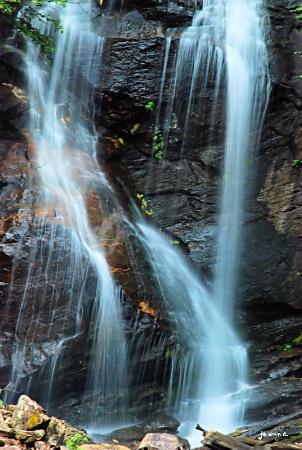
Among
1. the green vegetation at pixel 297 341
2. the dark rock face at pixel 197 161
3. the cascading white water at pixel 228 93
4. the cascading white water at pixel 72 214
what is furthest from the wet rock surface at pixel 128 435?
the cascading white water at pixel 228 93

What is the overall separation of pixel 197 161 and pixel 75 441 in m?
6.68

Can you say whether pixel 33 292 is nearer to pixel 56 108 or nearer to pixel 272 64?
pixel 56 108

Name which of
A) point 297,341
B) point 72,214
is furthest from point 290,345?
point 72,214

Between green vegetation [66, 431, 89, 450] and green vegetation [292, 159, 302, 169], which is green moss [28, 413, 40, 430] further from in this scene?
green vegetation [292, 159, 302, 169]

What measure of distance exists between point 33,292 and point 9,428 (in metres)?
2.52

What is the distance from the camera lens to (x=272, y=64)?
33.3ft

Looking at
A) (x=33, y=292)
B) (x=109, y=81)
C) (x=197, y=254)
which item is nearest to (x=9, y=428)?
(x=33, y=292)

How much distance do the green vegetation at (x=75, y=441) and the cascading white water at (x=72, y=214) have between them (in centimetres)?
137

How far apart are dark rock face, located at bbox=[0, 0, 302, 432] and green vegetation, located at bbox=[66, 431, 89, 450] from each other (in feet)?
11.4

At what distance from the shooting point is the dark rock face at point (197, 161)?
356 inches

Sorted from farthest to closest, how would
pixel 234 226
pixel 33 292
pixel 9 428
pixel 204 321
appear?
pixel 234 226 → pixel 204 321 → pixel 33 292 → pixel 9 428

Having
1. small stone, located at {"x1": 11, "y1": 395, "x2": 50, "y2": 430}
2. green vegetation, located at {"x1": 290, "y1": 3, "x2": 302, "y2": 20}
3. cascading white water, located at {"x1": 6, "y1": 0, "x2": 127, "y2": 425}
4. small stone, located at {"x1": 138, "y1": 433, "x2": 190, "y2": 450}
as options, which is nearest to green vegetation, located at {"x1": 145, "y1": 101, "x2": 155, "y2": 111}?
cascading white water, located at {"x1": 6, "y1": 0, "x2": 127, "y2": 425}

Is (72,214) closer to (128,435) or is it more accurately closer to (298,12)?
(128,435)

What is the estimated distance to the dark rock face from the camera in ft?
29.7
